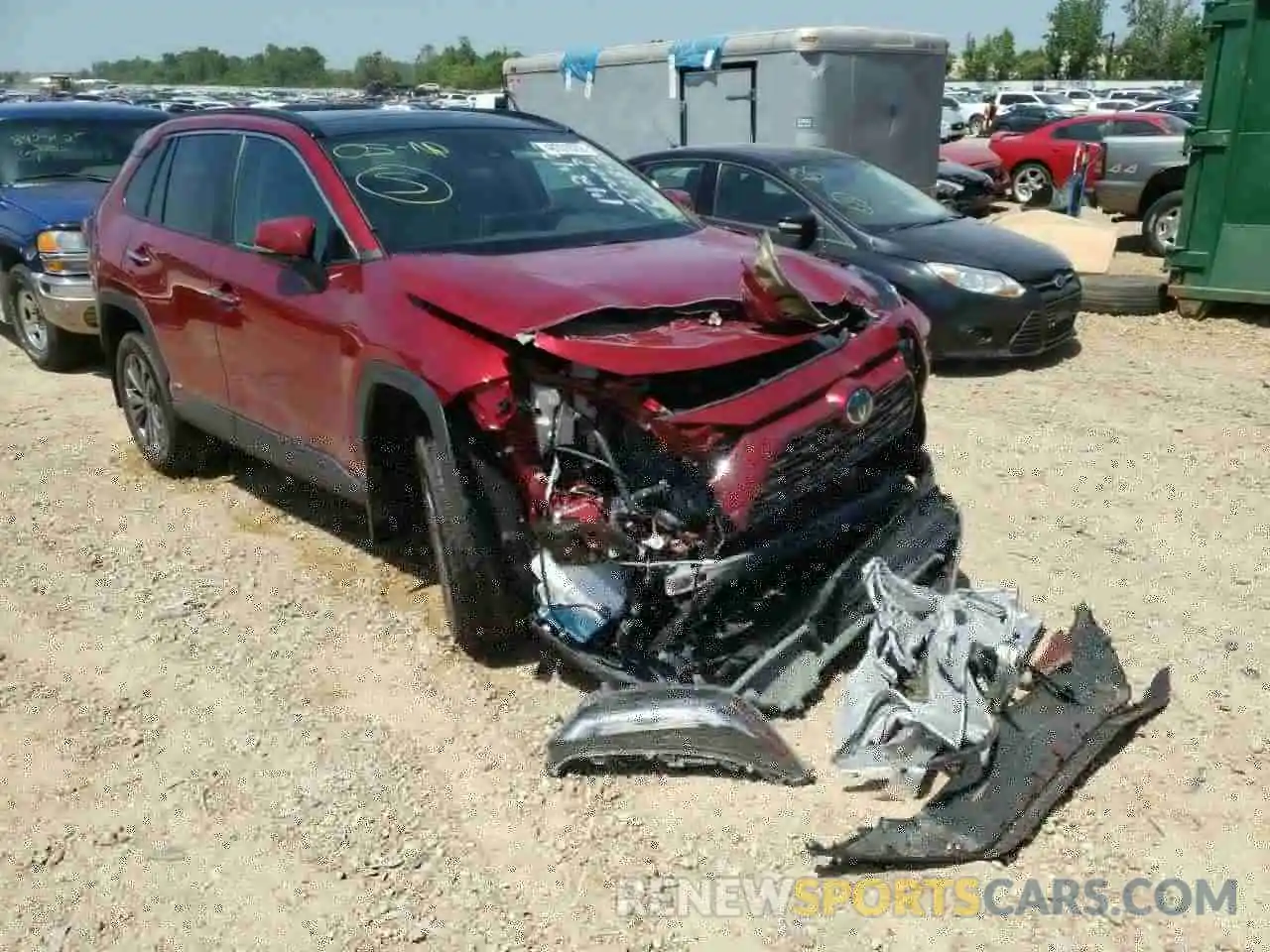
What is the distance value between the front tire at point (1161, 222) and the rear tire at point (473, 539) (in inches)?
402

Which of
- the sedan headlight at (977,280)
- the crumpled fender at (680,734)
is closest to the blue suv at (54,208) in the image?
the sedan headlight at (977,280)

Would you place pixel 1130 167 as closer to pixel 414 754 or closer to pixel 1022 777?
pixel 1022 777

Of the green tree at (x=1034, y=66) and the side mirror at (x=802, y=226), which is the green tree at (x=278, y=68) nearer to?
the green tree at (x=1034, y=66)

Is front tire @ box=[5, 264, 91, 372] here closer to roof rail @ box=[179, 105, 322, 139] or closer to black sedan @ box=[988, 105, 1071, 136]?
roof rail @ box=[179, 105, 322, 139]

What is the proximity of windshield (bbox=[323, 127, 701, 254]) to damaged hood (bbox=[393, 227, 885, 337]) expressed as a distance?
170 millimetres

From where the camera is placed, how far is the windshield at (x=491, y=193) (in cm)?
407

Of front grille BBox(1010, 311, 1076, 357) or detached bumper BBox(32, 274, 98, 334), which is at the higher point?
detached bumper BBox(32, 274, 98, 334)

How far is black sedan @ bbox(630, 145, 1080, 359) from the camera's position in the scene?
7.27m

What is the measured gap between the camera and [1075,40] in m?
73.5

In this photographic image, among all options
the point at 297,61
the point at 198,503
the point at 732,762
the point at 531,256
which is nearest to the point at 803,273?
the point at 531,256

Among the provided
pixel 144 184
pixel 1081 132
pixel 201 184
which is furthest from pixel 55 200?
pixel 1081 132

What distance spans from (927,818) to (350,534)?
3042mm

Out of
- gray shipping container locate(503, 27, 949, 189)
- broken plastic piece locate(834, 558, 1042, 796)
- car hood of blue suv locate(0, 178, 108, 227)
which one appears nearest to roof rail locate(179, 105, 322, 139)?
broken plastic piece locate(834, 558, 1042, 796)

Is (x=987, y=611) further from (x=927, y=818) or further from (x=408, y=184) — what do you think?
(x=408, y=184)
